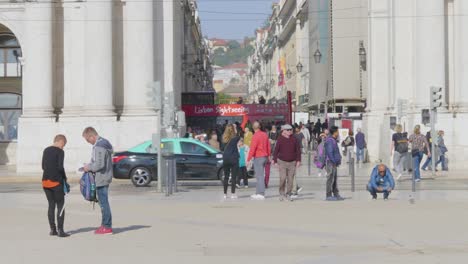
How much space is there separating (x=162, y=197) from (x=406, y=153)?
10429mm

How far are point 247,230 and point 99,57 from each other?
76.5ft

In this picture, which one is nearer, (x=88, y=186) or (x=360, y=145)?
(x=88, y=186)

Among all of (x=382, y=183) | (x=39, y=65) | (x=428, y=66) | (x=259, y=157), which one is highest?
(x=39, y=65)

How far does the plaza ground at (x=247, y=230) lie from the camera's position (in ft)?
42.5

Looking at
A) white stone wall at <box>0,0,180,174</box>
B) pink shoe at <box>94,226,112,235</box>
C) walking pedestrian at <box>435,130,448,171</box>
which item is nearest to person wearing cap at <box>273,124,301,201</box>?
pink shoe at <box>94,226,112,235</box>

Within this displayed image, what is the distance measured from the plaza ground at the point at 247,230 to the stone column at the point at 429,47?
45.0 feet

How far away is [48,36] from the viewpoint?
128 feet

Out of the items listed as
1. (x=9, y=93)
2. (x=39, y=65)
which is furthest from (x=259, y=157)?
(x=9, y=93)

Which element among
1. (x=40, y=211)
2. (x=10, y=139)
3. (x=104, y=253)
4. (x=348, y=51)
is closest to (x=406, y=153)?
(x=40, y=211)

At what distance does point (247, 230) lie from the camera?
15.9 m

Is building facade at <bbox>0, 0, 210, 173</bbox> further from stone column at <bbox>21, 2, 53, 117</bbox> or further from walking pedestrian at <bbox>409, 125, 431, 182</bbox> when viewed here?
walking pedestrian at <bbox>409, 125, 431, 182</bbox>

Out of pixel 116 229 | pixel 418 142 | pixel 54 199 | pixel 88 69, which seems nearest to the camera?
pixel 54 199

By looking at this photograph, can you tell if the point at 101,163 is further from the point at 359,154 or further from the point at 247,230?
the point at 359,154

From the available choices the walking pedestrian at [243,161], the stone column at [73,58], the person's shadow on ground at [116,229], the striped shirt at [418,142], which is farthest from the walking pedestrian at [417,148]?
the stone column at [73,58]
